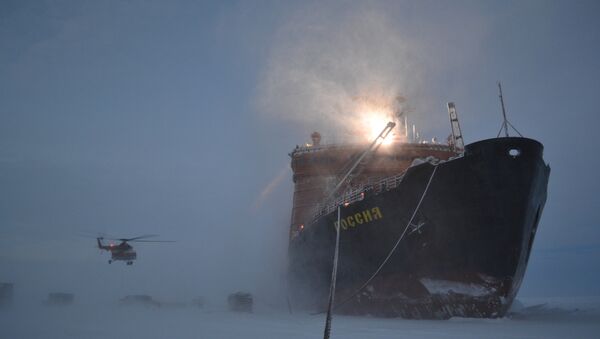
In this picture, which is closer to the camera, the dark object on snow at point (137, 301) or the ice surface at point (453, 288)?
the ice surface at point (453, 288)

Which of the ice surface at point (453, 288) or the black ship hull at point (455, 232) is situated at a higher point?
the black ship hull at point (455, 232)

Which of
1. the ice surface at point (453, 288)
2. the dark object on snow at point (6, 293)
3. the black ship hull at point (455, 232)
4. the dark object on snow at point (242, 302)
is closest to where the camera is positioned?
the black ship hull at point (455, 232)

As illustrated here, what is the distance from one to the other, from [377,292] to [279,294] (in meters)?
18.9

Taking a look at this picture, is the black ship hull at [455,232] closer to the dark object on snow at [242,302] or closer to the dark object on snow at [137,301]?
the dark object on snow at [242,302]

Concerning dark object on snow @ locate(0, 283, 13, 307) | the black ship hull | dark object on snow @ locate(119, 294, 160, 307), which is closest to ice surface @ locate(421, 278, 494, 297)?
the black ship hull

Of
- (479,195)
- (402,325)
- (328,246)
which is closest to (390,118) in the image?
(328,246)

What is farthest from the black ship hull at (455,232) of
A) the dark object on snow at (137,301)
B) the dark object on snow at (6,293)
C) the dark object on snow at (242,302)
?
the dark object on snow at (6,293)

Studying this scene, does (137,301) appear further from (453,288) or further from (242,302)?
(453,288)

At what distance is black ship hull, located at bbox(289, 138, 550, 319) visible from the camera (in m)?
13.0

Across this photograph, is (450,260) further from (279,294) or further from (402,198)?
(279,294)

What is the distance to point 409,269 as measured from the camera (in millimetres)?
14461

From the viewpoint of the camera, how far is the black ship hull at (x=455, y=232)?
514 inches

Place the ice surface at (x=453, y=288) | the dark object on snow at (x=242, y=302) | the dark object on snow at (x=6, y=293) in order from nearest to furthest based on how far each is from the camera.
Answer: the ice surface at (x=453, y=288) → the dark object on snow at (x=242, y=302) → the dark object on snow at (x=6, y=293)

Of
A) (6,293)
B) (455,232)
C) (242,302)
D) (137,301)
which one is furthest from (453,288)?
(6,293)
